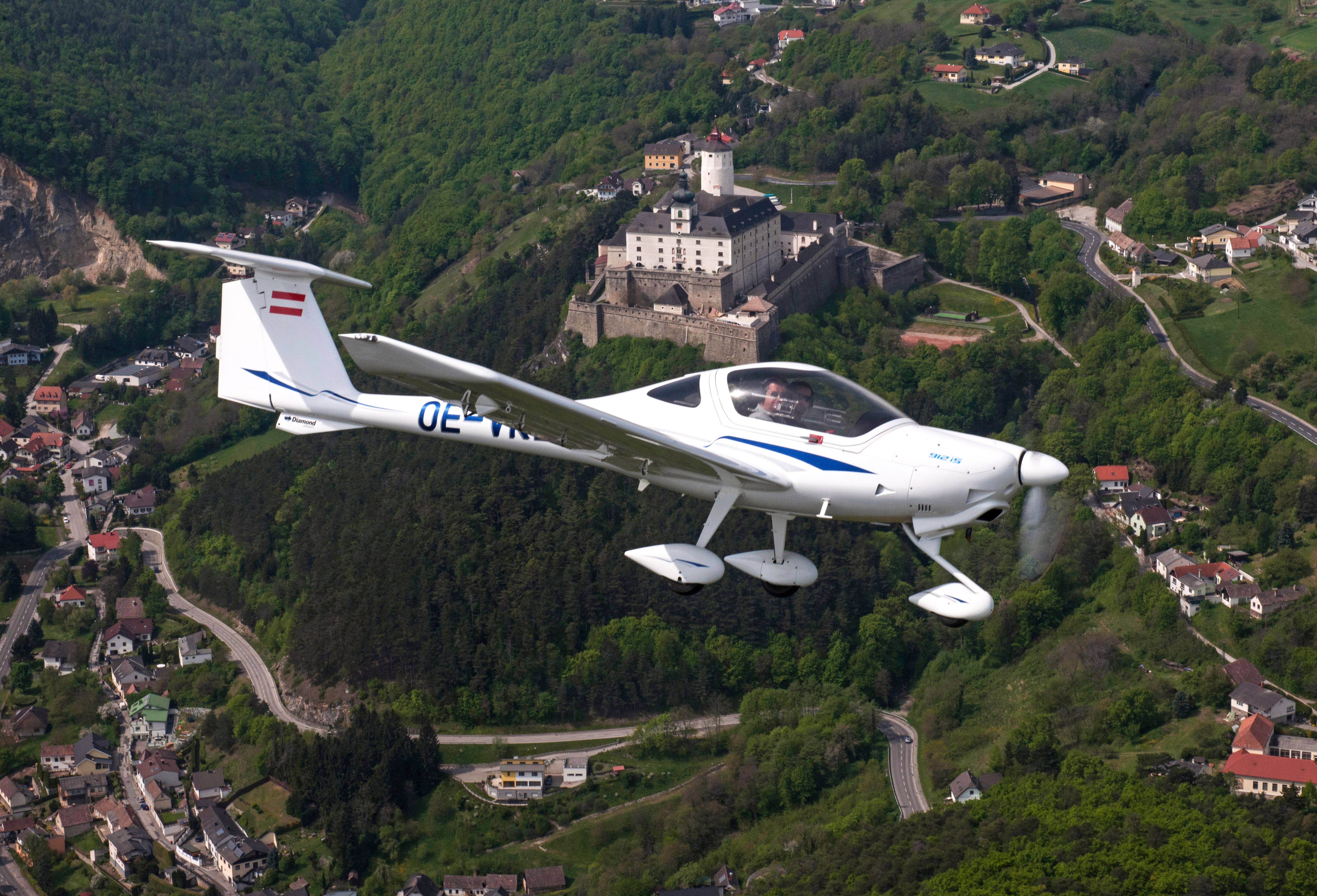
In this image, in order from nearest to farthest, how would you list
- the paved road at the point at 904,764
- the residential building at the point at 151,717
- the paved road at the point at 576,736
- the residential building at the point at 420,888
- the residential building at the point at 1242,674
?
1. the residential building at the point at 420,888
2. the paved road at the point at 904,764
3. the residential building at the point at 1242,674
4. the paved road at the point at 576,736
5. the residential building at the point at 151,717

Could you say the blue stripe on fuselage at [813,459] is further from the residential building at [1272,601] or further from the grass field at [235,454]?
the grass field at [235,454]

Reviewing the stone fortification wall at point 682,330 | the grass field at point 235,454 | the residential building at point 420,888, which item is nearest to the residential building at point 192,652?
the grass field at point 235,454

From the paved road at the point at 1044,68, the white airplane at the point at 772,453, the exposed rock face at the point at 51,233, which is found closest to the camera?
the white airplane at the point at 772,453

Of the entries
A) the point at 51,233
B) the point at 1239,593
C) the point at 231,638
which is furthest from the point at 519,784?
the point at 51,233

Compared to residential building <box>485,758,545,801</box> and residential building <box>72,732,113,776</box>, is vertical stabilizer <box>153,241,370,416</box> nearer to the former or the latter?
residential building <box>485,758,545,801</box>

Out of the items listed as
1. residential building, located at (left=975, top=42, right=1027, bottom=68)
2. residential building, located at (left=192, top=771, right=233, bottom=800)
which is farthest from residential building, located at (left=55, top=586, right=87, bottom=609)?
residential building, located at (left=975, top=42, right=1027, bottom=68)

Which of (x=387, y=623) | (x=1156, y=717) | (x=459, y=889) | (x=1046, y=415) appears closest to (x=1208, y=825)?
(x=1156, y=717)

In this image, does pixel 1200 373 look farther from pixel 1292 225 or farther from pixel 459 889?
pixel 459 889
